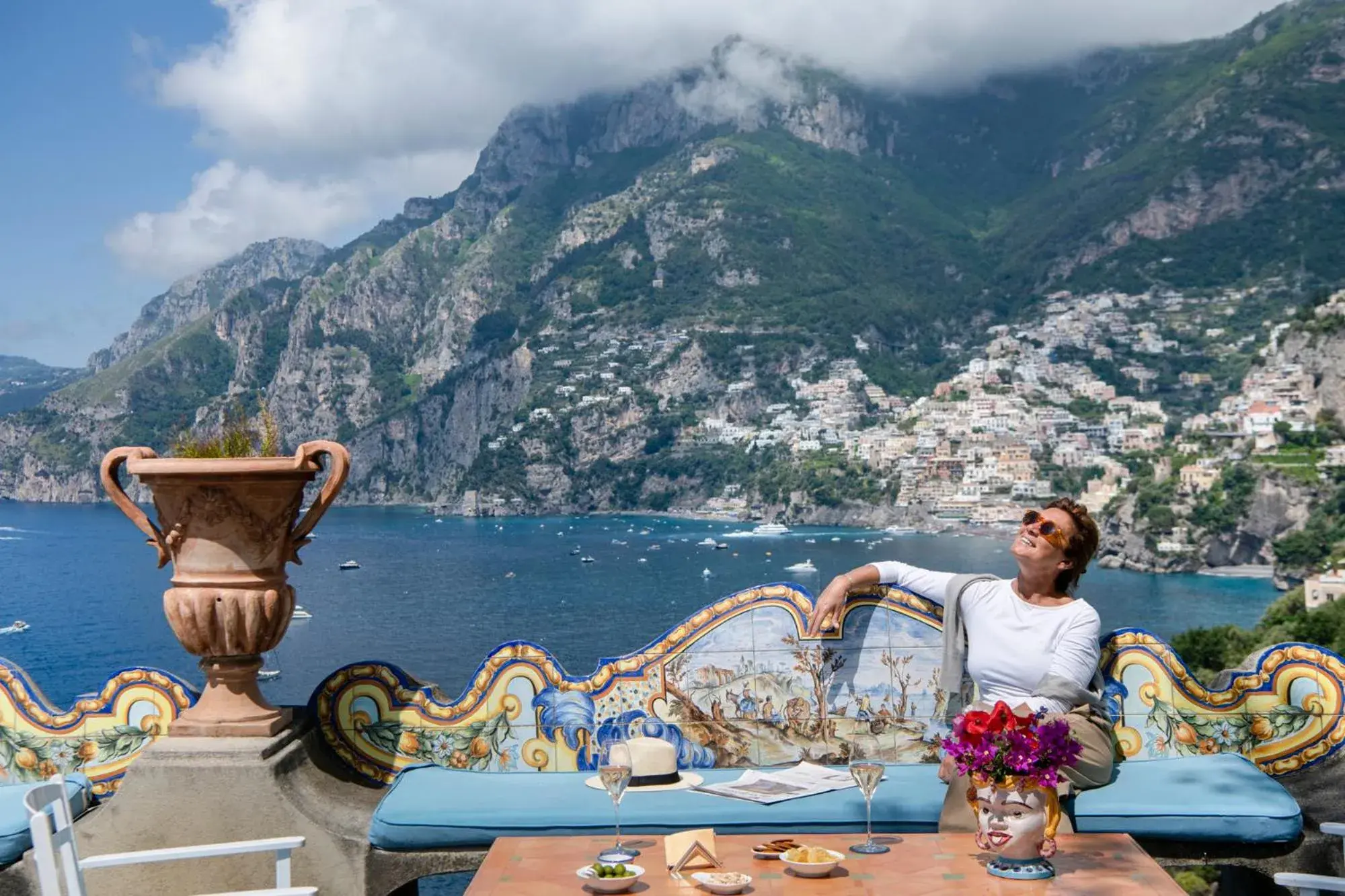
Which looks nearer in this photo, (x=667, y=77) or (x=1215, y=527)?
(x=1215, y=527)

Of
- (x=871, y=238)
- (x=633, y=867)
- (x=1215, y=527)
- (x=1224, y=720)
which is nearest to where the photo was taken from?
(x=633, y=867)

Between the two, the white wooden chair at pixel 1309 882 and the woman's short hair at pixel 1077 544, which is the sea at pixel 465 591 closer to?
the woman's short hair at pixel 1077 544

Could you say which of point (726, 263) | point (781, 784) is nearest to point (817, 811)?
point (781, 784)

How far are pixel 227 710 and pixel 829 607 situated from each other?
196 cm

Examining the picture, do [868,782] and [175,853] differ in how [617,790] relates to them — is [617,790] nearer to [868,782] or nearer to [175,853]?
[868,782]

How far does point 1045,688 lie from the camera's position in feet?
11.2

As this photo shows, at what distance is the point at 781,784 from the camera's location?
12.2ft

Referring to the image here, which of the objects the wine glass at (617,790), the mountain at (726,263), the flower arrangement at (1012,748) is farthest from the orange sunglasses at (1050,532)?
the mountain at (726,263)

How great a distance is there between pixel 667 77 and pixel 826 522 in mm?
77822

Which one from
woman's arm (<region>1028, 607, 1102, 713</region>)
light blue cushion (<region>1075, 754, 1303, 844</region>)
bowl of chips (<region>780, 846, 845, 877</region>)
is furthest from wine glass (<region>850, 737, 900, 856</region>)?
light blue cushion (<region>1075, 754, 1303, 844</region>)

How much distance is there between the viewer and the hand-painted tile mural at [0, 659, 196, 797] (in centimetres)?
421

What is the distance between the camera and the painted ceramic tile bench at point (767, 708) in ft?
13.2

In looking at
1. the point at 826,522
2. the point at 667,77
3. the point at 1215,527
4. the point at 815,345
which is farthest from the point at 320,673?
the point at 667,77

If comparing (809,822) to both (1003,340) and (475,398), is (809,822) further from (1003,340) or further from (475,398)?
(475,398)
